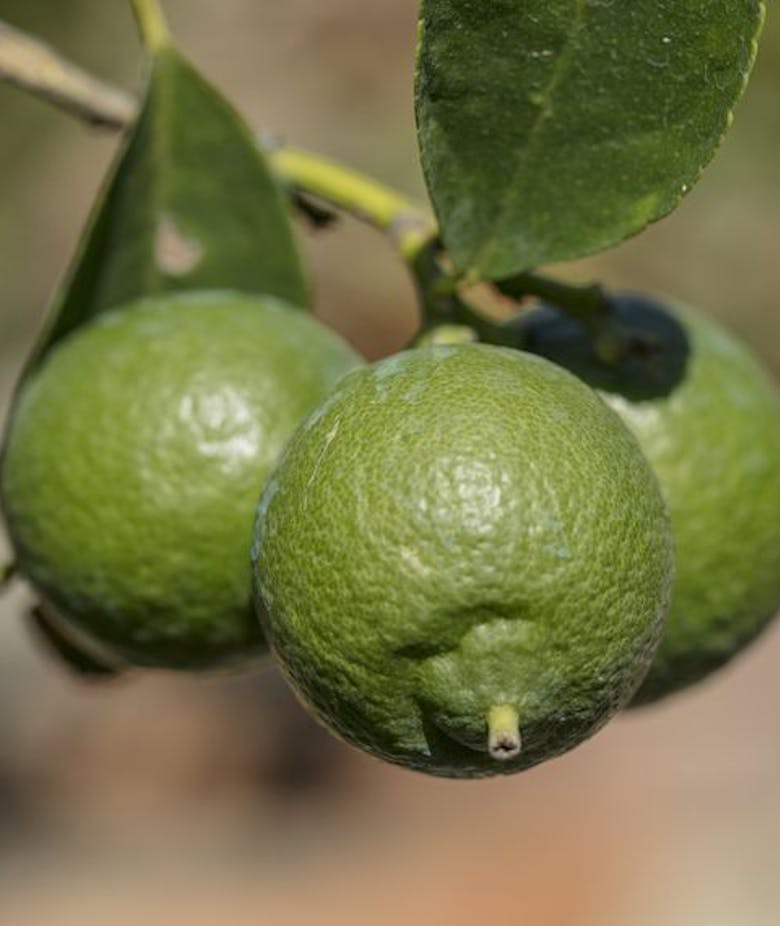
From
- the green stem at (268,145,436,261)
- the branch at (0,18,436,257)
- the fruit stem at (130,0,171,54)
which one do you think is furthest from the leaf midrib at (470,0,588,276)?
the fruit stem at (130,0,171,54)

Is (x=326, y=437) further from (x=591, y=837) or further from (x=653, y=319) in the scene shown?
(x=591, y=837)

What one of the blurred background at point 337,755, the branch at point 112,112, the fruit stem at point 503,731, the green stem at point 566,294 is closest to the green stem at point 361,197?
the branch at point 112,112

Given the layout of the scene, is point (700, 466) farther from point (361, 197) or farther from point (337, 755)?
point (337, 755)

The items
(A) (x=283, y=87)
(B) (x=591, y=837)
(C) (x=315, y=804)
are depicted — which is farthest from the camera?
(A) (x=283, y=87)

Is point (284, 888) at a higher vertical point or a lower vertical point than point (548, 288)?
lower

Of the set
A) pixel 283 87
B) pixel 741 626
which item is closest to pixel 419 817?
pixel 283 87

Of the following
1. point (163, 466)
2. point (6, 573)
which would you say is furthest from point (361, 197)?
point (6, 573)

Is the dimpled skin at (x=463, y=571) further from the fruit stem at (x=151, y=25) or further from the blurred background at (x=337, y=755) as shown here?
the blurred background at (x=337, y=755)

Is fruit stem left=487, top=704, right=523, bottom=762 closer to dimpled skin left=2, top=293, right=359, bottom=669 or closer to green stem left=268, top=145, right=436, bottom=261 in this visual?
dimpled skin left=2, top=293, right=359, bottom=669
